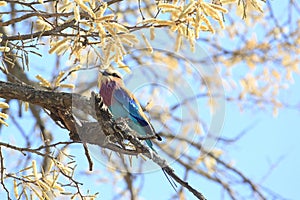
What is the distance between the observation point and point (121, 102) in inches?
82.3

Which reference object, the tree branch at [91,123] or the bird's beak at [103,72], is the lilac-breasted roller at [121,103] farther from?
the tree branch at [91,123]

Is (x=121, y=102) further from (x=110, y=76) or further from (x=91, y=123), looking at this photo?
(x=91, y=123)

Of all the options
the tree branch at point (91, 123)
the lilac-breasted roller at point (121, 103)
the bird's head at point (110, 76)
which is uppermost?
the bird's head at point (110, 76)

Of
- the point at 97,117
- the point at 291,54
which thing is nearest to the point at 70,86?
the point at 97,117

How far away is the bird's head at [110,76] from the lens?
6.77ft

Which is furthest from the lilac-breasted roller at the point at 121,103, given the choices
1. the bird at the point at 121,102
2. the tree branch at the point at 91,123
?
the tree branch at the point at 91,123

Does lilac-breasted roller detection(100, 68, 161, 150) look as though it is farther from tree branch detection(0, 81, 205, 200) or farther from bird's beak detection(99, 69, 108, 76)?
tree branch detection(0, 81, 205, 200)

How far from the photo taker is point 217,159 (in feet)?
11.7

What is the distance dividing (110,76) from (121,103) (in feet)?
0.29

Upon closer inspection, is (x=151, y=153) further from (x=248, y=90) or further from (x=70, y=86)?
(x=248, y=90)

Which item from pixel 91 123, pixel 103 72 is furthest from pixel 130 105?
pixel 91 123

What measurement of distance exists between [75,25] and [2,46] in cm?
26

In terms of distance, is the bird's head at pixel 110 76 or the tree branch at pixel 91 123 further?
the bird's head at pixel 110 76

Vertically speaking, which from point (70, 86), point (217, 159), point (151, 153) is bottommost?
point (151, 153)
